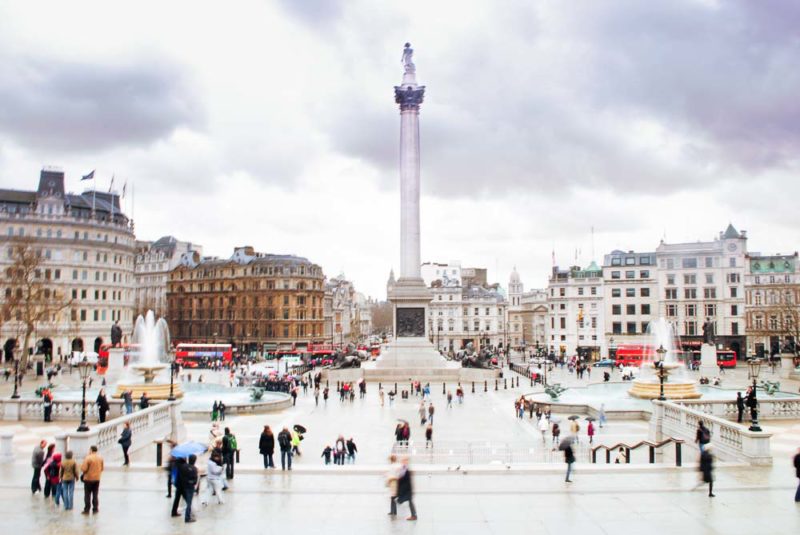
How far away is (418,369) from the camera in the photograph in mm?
58438

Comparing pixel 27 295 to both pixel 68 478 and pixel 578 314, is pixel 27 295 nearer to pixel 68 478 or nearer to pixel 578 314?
pixel 68 478

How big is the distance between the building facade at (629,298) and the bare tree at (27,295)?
6847 cm

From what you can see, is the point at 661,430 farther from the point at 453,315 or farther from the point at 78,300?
the point at 453,315

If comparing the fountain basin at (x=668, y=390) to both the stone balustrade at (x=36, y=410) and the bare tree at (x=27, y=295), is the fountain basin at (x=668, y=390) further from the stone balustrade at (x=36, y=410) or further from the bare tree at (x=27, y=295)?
the bare tree at (x=27, y=295)

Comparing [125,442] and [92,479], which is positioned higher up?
[92,479]

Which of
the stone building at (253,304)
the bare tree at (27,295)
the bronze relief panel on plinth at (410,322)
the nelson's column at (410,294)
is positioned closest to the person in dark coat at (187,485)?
the nelson's column at (410,294)

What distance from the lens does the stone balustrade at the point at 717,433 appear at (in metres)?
18.9

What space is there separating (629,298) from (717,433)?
7313 centimetres

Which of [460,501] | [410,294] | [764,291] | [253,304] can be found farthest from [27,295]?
[764,291]

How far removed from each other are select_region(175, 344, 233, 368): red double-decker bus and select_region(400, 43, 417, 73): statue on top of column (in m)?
38.3

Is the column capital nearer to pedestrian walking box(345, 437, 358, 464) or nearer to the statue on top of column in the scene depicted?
the statue on top of column

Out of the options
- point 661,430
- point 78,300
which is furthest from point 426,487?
point 78,300

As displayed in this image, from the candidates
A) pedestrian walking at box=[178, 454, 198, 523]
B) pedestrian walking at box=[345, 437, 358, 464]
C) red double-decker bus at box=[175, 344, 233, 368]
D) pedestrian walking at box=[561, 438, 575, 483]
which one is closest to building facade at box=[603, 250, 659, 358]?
red double-decker bus at box=[175, 344, 233, 368]

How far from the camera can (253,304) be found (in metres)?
106
